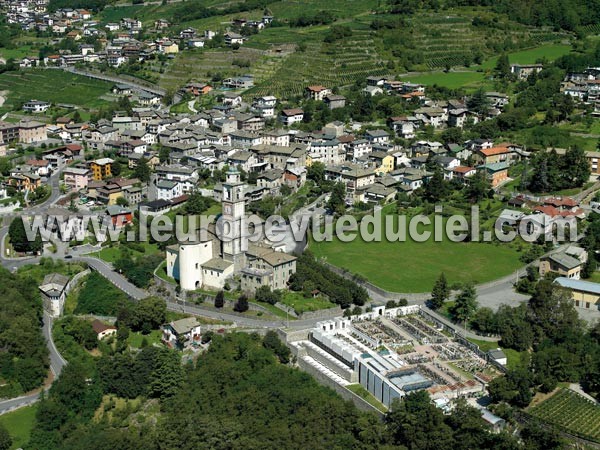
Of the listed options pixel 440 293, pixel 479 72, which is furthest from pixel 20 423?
pixel 479 72

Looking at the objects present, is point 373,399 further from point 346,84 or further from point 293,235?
point 346,84

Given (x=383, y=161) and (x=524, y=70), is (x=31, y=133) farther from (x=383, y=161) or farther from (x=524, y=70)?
(x=524, y=70)

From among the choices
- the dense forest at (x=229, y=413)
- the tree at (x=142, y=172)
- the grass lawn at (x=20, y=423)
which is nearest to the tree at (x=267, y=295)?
the dense forest at (x=229, y=413)

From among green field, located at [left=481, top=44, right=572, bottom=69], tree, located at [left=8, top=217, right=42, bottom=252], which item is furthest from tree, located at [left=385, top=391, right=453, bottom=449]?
green field, located at [left=481, top=44, right=572, bottom=69]

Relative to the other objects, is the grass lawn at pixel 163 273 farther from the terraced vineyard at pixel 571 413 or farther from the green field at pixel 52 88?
the green field at pixel 52 88

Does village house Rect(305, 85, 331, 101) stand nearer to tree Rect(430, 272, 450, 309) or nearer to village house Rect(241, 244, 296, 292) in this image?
village house Rect(241, 244, 296, 292)
